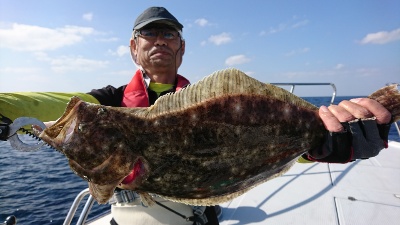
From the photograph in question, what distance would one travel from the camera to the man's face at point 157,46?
3.70 m

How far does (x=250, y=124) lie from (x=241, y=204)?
13.2 ft

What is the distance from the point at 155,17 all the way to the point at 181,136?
205 centimetres

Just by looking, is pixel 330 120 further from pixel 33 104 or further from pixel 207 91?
pixel 33 104

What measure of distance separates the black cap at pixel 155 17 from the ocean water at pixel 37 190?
19.4 ft

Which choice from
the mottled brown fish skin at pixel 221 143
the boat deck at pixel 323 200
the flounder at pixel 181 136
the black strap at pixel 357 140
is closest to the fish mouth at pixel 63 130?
the flounder at pixel 181 136

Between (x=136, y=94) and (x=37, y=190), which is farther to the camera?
(x=37, y=190)

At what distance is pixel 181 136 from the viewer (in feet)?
6.93

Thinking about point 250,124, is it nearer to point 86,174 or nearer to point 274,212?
point 86,174

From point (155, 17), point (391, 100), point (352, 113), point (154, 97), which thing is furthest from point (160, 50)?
point (391, 100)

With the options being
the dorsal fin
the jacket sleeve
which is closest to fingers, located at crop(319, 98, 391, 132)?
the dorsal fin

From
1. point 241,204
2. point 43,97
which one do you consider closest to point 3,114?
point 43,97

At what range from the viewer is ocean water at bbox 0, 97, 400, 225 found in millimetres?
10438

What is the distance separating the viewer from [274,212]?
17.7 feet

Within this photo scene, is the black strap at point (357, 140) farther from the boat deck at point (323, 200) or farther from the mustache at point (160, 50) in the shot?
the boat deck at point (323, 200)
